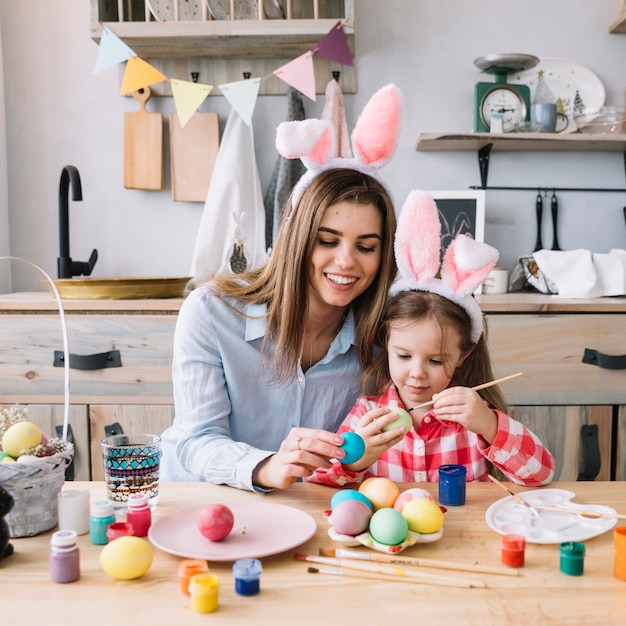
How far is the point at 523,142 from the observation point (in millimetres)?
2475

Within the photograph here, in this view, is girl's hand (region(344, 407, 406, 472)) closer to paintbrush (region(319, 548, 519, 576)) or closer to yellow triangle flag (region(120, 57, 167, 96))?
paintbrush (region(319, 548, 519, 576))

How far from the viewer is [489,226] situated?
263cm

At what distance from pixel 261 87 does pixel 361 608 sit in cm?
220

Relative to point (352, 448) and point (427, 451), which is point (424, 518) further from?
point (427, 451)

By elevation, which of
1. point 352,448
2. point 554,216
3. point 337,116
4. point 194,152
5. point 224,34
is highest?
point 224,34

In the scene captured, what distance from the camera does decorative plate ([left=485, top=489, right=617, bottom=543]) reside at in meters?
0.88

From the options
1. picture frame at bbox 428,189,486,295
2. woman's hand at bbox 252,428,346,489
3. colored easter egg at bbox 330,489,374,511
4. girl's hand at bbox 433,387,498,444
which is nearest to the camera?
colored easter egg at bbox 330,489,374,511

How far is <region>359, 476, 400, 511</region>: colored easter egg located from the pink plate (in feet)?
0.30

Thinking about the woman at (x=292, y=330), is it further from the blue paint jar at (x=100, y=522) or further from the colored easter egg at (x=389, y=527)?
the colored easter egg at (x=389, y=527)

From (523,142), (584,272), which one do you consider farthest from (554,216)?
(584,272)

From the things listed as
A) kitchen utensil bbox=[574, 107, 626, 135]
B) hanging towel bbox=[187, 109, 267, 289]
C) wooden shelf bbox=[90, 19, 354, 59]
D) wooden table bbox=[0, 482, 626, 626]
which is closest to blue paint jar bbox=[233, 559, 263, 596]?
wooden table bbox=[0, 482, 626, 626]

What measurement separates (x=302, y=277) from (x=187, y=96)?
134cm

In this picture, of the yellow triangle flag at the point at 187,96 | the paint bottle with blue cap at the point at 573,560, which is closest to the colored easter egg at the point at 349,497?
the paint bottle with blue cap at the point at 573,560

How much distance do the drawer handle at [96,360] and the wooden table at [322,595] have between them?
1.26 meters
